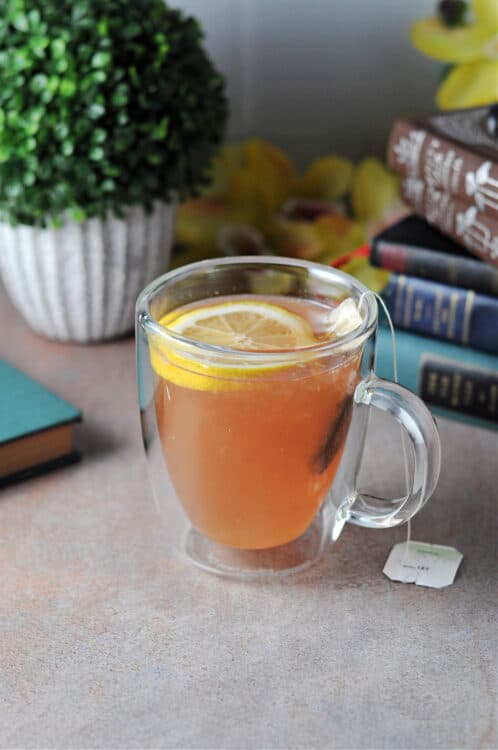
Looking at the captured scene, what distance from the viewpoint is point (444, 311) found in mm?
862

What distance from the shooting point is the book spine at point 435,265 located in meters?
0.84

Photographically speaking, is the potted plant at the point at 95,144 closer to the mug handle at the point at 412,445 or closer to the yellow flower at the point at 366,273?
the yellow flower at the point at 366,273

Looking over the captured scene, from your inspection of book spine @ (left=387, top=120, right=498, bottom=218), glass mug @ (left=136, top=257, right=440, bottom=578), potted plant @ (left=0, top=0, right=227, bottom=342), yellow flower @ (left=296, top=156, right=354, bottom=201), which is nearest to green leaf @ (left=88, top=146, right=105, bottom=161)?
potted plant @ (left=0, top=0, right=227, bottom=342)

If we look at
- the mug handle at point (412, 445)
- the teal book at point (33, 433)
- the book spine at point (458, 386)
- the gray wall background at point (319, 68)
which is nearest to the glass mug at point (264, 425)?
the mug handle at point (412, 445)

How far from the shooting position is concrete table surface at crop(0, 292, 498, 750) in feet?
1.74

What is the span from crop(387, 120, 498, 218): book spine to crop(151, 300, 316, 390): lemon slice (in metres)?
0.25

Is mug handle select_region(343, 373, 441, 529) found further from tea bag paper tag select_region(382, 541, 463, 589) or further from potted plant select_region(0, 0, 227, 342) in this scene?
potted plant select_region(0, 0, 227, 342)

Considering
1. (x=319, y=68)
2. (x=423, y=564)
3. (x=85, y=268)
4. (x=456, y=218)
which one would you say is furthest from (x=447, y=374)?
(x=319, y=68)

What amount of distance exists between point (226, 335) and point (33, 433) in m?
0.20

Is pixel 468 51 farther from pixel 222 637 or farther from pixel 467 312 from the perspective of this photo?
pixel 222 637

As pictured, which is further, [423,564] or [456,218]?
[456,218]

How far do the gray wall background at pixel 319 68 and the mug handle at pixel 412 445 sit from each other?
69 centimetres

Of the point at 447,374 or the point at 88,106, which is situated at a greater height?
the point at 88,106

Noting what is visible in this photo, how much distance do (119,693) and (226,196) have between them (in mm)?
736
